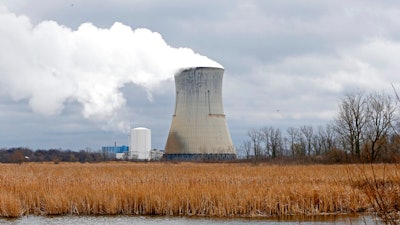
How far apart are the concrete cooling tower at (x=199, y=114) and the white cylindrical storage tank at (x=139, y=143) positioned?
14.7m

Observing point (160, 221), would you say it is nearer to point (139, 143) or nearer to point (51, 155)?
point (139, 143)

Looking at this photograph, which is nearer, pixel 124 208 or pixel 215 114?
pixel 124 208

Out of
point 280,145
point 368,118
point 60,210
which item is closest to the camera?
point 60,210

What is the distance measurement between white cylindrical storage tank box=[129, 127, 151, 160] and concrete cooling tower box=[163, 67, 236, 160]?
14700 mm

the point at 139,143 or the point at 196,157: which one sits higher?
the point at 139,143

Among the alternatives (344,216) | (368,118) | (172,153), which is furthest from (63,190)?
(368,118)

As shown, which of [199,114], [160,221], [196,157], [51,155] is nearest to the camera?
[160,221]

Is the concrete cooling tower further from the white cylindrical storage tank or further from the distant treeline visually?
the distant treeline

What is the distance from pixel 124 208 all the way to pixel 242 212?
247 cm

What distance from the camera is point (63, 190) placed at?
12.6 meters

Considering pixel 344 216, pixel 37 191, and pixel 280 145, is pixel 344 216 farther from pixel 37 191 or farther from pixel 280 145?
pixel 280 145

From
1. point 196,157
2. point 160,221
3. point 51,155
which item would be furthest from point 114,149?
point 160,221

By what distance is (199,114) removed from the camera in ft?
95.0

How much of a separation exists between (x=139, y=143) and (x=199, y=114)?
1875cm
